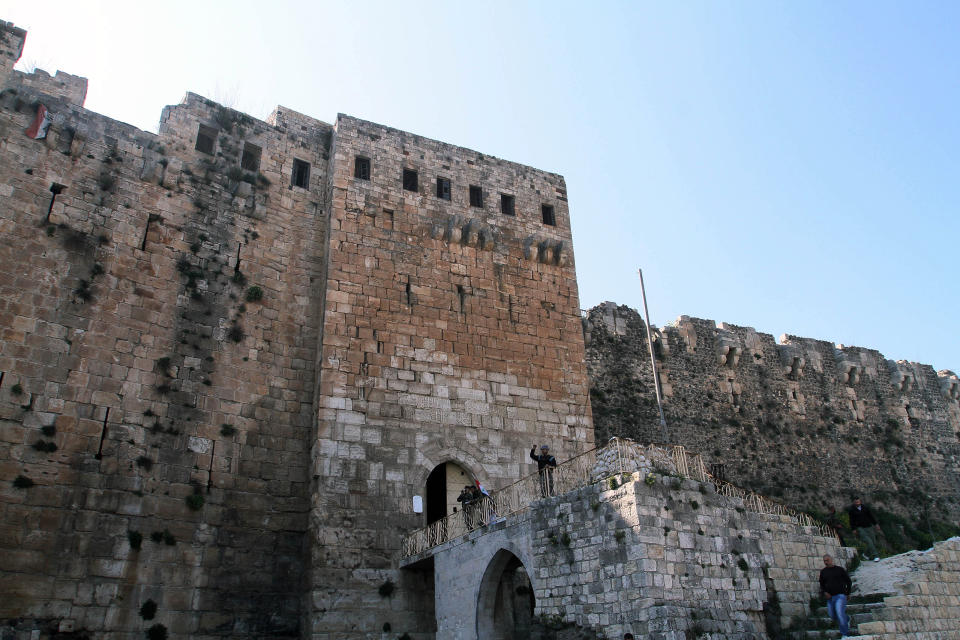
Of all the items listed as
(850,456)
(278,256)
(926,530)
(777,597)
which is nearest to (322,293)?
(278,256)

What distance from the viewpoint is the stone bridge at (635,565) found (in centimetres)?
1038

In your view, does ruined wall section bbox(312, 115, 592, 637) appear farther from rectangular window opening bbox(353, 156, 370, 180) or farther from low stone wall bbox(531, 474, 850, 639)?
low stone wall bbox(531, 474, 850, 639)

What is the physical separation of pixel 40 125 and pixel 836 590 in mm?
16608

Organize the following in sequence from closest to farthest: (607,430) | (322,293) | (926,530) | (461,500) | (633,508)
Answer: (633,508)
(461,500)
(322,293)
(607,430)
(926,530)

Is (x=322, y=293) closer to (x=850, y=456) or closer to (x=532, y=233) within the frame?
(x=532, y=233)

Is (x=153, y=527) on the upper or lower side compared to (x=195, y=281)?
lower

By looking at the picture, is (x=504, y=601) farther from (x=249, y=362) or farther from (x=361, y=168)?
(x=361, y=168)

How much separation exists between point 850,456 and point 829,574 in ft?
46.5

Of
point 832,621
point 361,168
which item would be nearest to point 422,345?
point 361,168

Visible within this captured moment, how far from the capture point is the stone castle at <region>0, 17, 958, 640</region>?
12.3 m

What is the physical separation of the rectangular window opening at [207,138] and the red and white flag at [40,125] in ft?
9.90

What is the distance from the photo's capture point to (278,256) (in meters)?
16.7

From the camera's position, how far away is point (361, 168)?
17984 millimetres

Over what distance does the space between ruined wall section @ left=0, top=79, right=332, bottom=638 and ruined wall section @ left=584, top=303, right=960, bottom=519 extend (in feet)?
29.8
